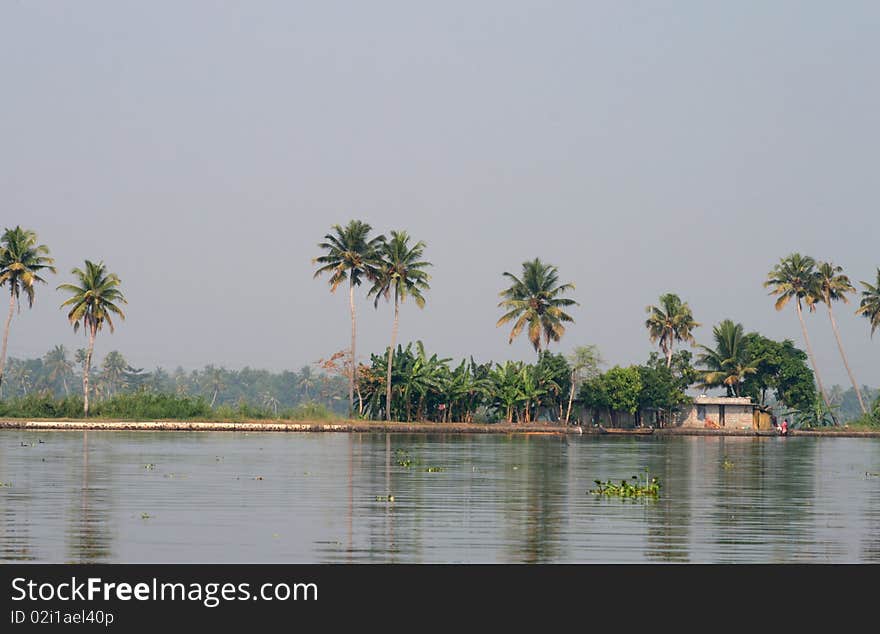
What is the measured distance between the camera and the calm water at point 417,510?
65.8ft

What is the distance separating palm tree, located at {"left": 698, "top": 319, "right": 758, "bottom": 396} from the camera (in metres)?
105

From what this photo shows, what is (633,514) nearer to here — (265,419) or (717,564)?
(717,564)

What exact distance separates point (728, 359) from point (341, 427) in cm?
3828

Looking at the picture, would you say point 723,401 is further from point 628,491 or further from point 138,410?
point 628,491

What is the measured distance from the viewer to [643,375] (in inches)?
3984

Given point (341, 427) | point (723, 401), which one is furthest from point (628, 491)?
point (723, 401)

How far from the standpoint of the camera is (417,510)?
26.8 m

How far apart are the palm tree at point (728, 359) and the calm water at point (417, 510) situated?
56.5 m

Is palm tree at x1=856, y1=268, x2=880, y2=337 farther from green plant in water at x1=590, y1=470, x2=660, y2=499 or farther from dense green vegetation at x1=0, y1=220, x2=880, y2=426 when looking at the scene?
green plant in water at x1=590, y1=470, x2=660, y2=499

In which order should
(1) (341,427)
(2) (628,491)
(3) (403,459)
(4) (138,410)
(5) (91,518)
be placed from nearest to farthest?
(5) (91,518) → (2) (628,491) → (3) (403,459) → (1) (341,427) → (4) (138,410)

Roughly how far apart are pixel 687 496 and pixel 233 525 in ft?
45.9

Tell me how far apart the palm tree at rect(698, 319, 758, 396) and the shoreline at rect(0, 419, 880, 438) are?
657cm

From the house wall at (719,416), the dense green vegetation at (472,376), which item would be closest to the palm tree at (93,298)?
the dense green vegetation at (472,376)
